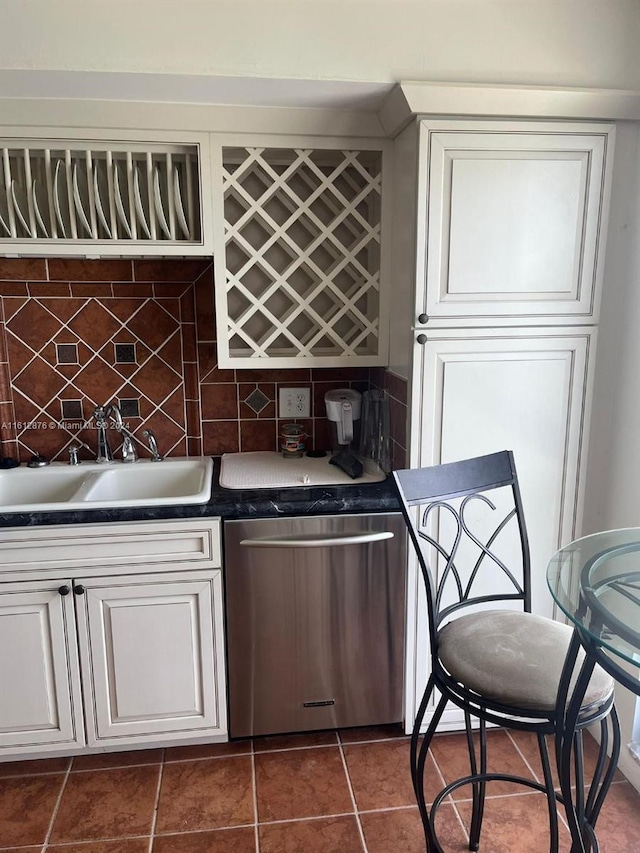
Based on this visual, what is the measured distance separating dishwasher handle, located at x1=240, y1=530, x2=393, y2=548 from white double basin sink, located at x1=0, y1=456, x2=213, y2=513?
13.3 inches

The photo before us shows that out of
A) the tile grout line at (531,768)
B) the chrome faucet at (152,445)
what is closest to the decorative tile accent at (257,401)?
the chrome faucet at (152,445)

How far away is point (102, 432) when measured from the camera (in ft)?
7.85

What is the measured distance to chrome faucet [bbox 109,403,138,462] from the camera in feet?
7.79

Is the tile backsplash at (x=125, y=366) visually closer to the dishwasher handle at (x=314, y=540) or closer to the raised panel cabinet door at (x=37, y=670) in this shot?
the dishwasher handle at (x=314, y=540)

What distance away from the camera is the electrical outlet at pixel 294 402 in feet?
8.33

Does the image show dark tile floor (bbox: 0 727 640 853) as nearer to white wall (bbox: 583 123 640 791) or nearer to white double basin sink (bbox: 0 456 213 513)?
white wall (bbox: 583 123 640 791)

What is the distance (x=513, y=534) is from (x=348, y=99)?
1.45 metres

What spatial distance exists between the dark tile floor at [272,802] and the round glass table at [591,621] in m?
0.51

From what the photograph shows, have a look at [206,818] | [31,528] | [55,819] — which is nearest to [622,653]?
[206,818]

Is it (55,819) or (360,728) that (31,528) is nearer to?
(55,819)

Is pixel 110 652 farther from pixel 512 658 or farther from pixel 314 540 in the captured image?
pixel 512 658

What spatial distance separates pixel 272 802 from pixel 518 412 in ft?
4.60

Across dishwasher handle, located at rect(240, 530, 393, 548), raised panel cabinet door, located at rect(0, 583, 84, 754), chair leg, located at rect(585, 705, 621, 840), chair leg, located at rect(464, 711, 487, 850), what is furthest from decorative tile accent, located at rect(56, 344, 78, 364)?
chair leg, located at rect(585, 705, 621, 840)

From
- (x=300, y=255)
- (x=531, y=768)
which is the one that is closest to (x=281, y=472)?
(x=300, y=255)
